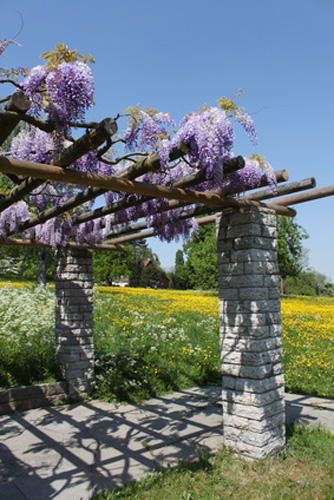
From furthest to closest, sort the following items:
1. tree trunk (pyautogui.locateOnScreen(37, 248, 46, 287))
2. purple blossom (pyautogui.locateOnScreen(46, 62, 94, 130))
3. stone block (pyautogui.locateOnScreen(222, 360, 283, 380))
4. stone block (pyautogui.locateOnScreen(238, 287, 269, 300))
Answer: tree trunk (pyautogui.locateOnScreen(37, 248, 46, 287))
stone block (pyautogui.locateOnScreen(238, 287, 269, 300))
stone block (pyautogui.locateOnScreen(222, 360, 283, 380))
purple blossom (pyautogui.locateOnScreen(46, 62, 94, 130))

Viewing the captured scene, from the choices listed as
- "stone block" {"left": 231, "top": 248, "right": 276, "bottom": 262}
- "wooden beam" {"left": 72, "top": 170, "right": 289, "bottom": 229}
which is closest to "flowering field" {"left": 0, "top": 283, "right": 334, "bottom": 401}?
"wooden beam" {"left": 72, "top": 170, "right": 289, "bottom": 229}

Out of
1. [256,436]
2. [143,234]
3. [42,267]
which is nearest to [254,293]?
[256,436]

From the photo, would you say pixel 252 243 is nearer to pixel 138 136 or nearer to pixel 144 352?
pixel 138 136

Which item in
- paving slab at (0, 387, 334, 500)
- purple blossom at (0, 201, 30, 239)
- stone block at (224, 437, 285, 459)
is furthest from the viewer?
purple blossom at (0, 201, 30, 239)

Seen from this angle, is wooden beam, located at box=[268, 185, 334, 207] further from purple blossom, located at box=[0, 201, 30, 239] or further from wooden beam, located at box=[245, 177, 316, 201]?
purple blossom, located at box=[0, 201, 30, 239]

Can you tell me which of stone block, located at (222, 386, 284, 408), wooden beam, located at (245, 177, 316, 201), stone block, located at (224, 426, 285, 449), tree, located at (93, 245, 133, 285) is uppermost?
tree, located at (93, 245, 133, 285)

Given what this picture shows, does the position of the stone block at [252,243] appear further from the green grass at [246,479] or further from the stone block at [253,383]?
the green grass at [246,479]

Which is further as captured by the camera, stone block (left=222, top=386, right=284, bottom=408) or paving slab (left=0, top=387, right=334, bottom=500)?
stone block (left=222, top=386, right=284, bottom=408)

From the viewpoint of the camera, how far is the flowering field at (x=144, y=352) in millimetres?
6414

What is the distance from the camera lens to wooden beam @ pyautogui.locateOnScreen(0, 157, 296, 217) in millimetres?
2705

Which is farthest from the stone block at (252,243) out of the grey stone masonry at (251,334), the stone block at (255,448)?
the stone block at (255,448)

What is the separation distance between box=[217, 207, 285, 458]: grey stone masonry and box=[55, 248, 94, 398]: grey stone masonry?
3.07 metres

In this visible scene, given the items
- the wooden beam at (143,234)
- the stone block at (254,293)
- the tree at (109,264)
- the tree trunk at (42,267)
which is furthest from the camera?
the tree at (109,264)

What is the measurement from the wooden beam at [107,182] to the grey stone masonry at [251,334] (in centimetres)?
39
